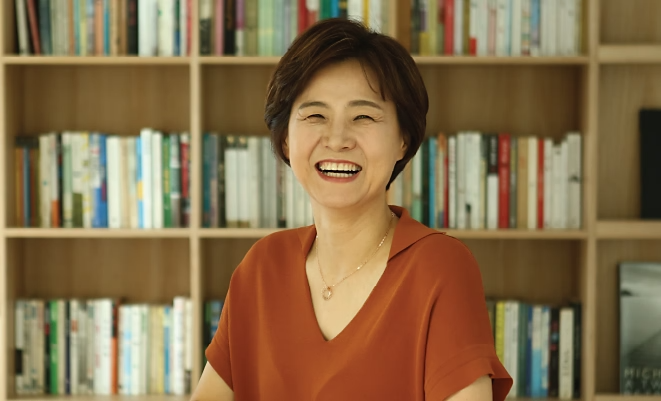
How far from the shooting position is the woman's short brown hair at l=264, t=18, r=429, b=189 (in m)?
1.30

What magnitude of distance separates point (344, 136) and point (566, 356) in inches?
63.7

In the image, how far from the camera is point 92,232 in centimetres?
259

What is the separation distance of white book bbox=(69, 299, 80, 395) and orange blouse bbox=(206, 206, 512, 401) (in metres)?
1.40

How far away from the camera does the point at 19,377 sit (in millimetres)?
2689

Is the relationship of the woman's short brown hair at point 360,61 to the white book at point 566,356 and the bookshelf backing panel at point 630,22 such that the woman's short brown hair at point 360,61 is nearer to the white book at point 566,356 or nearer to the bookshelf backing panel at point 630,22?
the white book at point 566,356

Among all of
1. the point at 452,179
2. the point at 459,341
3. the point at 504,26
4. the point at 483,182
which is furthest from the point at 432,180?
the point at 459,341

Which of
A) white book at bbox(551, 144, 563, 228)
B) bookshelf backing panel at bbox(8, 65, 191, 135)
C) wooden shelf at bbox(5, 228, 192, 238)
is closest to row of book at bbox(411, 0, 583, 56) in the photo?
white book at bbox(551, 144, 563, 228)

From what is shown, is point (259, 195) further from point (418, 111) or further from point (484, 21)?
point (418, 111)

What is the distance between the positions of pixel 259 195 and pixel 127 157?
46cm

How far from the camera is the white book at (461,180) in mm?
2582

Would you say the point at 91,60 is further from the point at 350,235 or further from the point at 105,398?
the point at 350,235

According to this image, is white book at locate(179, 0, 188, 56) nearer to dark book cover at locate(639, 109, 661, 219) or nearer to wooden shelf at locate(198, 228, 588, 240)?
wooden shelf at locate(198, 228, 588, 240)

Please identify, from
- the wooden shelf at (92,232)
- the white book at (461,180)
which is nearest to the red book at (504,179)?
the white book at (461,180)

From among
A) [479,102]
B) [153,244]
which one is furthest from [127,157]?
[479,102]
